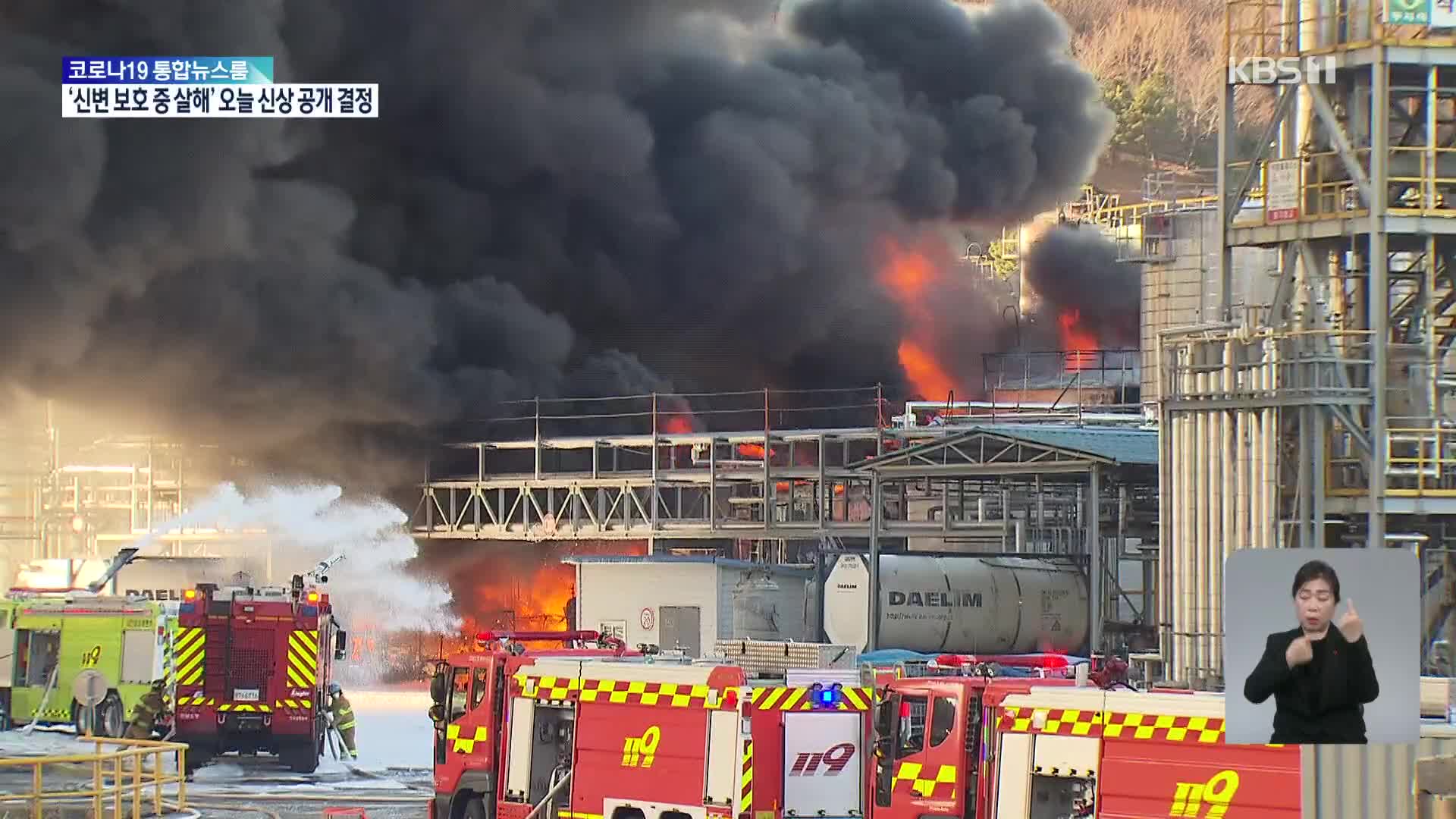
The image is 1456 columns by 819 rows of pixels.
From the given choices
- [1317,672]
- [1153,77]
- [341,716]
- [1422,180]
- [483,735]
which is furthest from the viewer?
[1153,77]

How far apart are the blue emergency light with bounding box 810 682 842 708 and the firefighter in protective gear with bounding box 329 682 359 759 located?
40.9 ft

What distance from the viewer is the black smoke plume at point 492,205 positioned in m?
44.0

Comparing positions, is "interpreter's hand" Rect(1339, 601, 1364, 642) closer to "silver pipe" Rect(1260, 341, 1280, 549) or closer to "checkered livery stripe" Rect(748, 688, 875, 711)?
"checkered livery stripe" Rect(748, 688, 875, 711)

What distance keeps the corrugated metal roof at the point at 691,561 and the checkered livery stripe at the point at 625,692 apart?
15917 millimetres

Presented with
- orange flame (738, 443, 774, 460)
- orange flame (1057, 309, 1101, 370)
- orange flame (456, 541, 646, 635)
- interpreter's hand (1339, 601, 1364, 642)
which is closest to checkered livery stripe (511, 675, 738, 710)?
interpreter's hand (1339, 601, 1364, 642)

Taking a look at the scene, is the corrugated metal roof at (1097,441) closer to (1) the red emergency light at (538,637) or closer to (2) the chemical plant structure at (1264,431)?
(2) the chemical plant structure at (1264,431)

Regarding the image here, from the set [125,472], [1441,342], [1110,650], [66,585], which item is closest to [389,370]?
[125,472]

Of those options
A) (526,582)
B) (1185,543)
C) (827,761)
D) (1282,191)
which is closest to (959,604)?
(1185,543)

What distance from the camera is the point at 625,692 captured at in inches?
666

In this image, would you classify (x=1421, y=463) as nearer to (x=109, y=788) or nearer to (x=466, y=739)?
(x=466, y=739)

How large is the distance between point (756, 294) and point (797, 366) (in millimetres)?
2117

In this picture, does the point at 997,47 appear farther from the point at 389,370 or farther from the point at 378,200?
the point at 389,370

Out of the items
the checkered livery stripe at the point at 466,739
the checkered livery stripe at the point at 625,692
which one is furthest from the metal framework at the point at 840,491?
the checkered livery stripe at the point at 625,692

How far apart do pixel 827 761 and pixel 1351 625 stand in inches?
375
